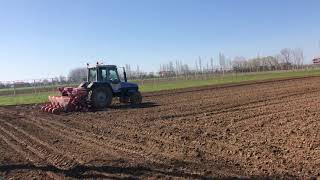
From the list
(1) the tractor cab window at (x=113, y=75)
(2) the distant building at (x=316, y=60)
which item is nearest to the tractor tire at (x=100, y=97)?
(1) the tractor cab window at (x=113, y=75)

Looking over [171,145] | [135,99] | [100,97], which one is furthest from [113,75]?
[171,145]

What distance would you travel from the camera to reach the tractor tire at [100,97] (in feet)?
74.2

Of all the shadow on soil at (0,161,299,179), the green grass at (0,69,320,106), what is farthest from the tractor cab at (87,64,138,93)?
the shadow on soil at (0,161,299,179)

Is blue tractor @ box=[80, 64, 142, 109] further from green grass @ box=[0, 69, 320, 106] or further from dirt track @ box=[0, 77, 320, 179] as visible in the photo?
green grass @ box=[0, 69, 320, 106]

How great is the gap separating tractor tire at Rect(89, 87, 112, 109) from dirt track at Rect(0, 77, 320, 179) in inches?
147

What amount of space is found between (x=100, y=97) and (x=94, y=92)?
379mm

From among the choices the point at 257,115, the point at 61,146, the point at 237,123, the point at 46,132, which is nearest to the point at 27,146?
the point at 61,146

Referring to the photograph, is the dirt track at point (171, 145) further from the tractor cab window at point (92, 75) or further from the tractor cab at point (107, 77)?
the tractor cab window at point (92, 75)

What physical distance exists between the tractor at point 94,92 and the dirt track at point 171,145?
137 inches

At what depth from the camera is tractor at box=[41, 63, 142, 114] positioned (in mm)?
22406

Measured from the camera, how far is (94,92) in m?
22.7

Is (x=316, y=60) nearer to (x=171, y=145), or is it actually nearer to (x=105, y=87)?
(x=105, y=87)

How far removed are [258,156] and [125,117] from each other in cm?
942

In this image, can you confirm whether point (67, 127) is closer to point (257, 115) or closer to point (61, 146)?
point (61, 146)
